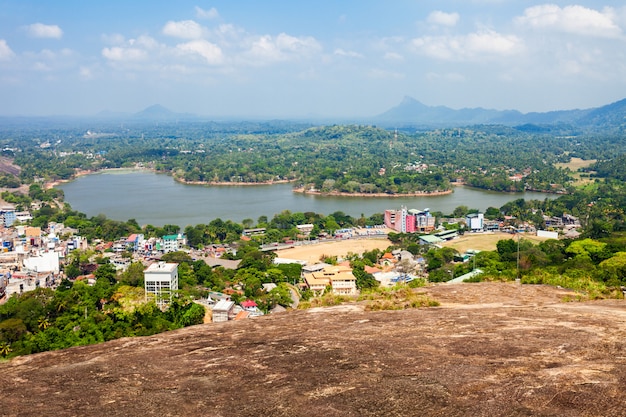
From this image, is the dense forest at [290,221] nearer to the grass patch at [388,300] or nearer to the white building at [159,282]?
the white building at [159,282]

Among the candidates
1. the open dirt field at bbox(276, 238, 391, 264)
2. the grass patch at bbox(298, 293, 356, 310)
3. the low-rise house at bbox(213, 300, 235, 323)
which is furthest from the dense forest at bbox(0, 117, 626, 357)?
the grass patch at bbox(298, 293, 356, 310)

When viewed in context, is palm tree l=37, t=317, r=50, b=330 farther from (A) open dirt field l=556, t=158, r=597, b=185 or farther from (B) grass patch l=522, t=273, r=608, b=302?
(A) open dirt field l=556, t=158, r=597, b=185

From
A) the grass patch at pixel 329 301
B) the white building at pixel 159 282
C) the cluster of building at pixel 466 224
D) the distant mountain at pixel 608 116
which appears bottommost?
the cluster of building at pixel 466 224

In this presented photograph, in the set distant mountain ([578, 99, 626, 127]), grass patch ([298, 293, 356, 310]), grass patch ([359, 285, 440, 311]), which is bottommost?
grass patch ([298, 293, 356, 310])

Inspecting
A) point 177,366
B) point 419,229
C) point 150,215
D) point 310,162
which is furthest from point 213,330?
point 310,162

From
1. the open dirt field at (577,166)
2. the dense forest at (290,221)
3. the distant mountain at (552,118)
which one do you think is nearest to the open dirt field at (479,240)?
the dense forest at (290,221)

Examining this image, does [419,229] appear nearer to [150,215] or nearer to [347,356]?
[150,215]

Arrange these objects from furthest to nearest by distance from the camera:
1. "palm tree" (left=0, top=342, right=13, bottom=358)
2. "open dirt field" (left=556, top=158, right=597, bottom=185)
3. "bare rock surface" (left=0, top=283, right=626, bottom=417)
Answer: "open dirt field" (left=556, top=158, right=597, bottom=185), "palm tree" (left=0, top=342, right=13, bottom=358), "bare rock surface" (left=0, top=283, right=626, bottom=417)
